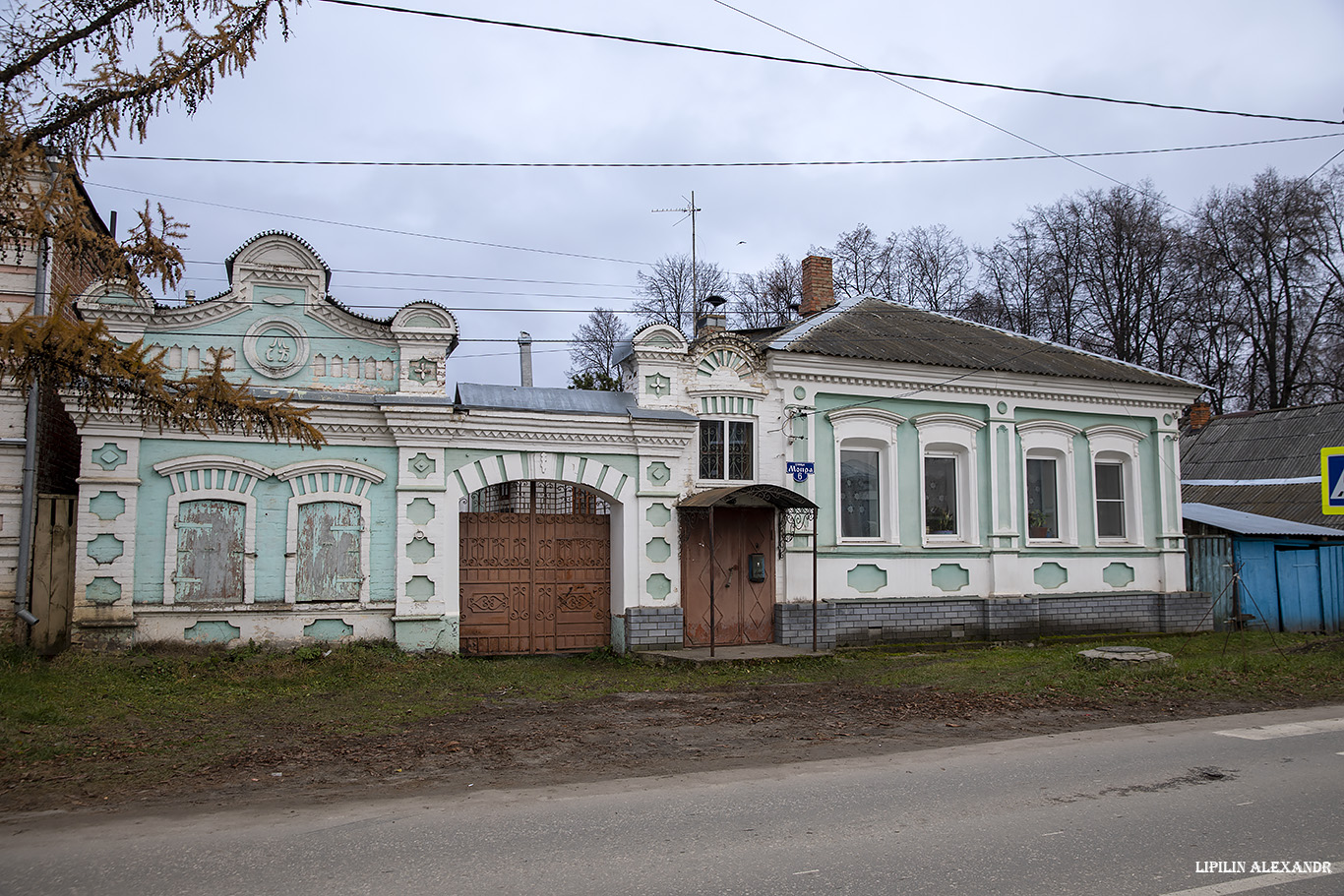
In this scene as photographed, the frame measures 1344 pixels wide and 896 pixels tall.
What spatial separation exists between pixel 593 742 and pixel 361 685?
13.9 feet

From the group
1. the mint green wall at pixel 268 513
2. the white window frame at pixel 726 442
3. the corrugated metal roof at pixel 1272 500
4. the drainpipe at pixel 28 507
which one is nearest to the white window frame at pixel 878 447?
the white window frame at pixel 726 442

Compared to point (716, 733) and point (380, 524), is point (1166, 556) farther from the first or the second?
point (380, 524)

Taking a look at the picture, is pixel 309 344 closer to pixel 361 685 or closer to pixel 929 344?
pixel 361 685

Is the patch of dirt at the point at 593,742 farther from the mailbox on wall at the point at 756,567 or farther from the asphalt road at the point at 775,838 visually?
the mailbox on wall at the point at 756,567

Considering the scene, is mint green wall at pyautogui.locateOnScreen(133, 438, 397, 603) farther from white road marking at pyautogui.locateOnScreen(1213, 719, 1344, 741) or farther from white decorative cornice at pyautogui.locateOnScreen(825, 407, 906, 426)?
white road marking at pyautogui.locateOnScreen(1213, 719, 1344, 741)

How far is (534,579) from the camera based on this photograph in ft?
47.7

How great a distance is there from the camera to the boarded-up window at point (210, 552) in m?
12.6

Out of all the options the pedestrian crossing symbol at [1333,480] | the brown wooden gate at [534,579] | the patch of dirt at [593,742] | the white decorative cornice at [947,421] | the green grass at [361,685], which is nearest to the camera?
the patch of dirt at [593,742]

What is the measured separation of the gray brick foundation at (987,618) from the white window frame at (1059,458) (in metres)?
1.17

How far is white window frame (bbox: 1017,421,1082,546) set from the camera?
58.0 ft

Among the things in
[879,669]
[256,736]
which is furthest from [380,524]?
[879,669]

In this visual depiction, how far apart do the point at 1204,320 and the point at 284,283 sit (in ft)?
99.3

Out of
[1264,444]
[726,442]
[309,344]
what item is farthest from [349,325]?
[1264,444]

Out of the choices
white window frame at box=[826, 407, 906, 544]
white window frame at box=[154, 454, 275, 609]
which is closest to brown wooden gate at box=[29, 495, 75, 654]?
white window frame at box=[154, 454, 275, 609]
